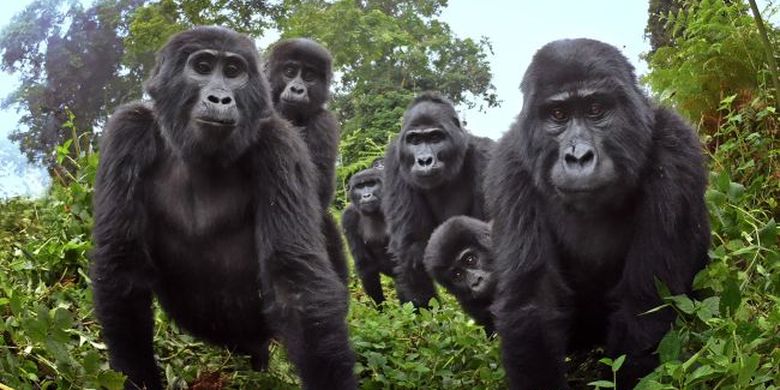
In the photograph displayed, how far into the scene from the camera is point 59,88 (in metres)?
16.3

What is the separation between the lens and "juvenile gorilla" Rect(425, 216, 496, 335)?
4859 mm

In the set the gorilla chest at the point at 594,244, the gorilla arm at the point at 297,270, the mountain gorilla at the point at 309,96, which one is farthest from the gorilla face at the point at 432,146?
the gorilla chest at the point at 594,244

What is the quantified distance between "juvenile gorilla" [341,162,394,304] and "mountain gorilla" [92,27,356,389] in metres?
4.20

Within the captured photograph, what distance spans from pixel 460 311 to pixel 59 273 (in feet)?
7.57

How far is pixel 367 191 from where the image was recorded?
8617mm

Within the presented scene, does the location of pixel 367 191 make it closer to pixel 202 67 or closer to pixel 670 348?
pixel 202 67

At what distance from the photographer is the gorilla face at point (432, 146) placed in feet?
20.6

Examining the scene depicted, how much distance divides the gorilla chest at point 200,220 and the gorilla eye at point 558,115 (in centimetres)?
131

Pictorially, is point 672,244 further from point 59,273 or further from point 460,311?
point 59,273

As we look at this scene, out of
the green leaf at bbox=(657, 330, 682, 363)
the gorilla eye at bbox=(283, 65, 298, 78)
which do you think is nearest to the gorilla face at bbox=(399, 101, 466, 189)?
the gorilla eye at bbox=(283, 65, 298, 78)

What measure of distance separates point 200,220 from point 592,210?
163cm

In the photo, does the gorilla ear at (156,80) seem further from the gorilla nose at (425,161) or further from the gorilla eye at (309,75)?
the gorilla nose at (425,161)

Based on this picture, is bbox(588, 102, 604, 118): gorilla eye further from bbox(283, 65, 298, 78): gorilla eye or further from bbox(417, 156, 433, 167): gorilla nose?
bbox(283, 65, 298, 78): gorilla eye

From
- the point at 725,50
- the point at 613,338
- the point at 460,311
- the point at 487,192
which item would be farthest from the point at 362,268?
the point at 613,338
